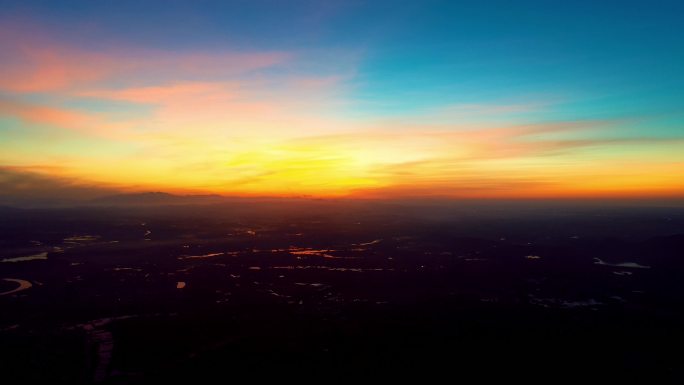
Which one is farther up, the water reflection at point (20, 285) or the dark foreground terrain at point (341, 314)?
the water reflection at point (20, 285)

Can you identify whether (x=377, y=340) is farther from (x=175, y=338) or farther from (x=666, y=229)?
(x=666, y=229)

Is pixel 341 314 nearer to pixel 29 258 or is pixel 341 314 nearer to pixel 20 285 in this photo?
pixel 20 285

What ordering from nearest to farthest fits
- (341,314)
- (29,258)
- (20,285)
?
1. (341,314)
2. (20,285)
3. (29,258)

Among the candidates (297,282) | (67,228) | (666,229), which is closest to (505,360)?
(297,282)

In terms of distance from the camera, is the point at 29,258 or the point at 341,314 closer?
the point at 341,314

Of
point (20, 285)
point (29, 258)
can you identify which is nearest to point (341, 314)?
point (20, 285)

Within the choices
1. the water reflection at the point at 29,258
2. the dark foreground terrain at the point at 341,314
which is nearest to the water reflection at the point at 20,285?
the dark foreground terrain at the point at 341,314

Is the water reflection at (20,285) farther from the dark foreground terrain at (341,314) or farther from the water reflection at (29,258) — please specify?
the water reflection at (29,258)

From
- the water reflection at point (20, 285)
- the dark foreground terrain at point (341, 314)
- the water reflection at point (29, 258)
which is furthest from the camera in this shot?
the water reflection at point (29, 258)
